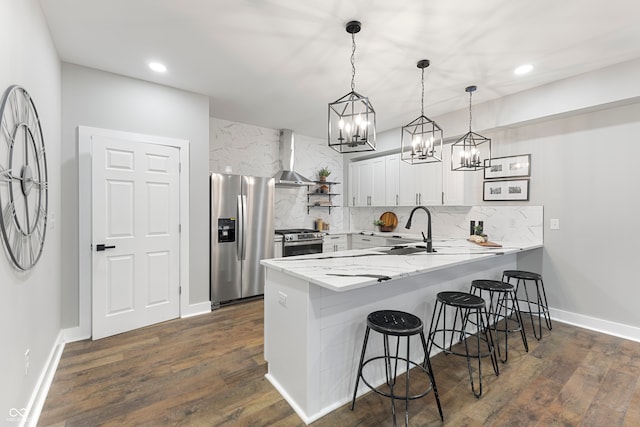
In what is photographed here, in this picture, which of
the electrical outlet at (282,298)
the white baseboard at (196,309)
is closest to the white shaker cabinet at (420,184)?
the electrical outlet at (282,298)

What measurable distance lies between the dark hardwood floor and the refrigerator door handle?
1.26 m

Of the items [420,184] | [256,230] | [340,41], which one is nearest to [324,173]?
[420,184]

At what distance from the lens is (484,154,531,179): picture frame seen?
141 inches

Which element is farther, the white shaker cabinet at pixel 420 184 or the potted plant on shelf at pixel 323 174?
the potted plant on shelf at pixel 323 174

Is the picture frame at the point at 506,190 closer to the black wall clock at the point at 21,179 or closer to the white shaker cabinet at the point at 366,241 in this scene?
the white shaker cabinet at the point at 366,241

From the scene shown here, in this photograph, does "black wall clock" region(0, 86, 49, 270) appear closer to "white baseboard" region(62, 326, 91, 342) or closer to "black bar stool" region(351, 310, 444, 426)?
"white baseboard" region(62, 326, 91, 342)

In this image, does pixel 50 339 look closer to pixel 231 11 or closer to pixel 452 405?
pixel 231 11

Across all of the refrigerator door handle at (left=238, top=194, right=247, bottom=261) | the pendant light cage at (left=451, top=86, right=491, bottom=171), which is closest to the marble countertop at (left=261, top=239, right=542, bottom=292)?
the pendant light cage at (left=451, top=86, right=491, bottom=171)

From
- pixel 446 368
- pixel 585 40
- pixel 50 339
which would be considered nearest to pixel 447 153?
pixel 585 40

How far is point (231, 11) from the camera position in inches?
81.0

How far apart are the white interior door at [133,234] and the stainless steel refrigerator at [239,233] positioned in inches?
19.7

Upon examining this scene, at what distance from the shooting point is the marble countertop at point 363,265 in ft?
5.40

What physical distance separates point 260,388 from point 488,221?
3.53m

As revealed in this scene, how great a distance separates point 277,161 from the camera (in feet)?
16.9
